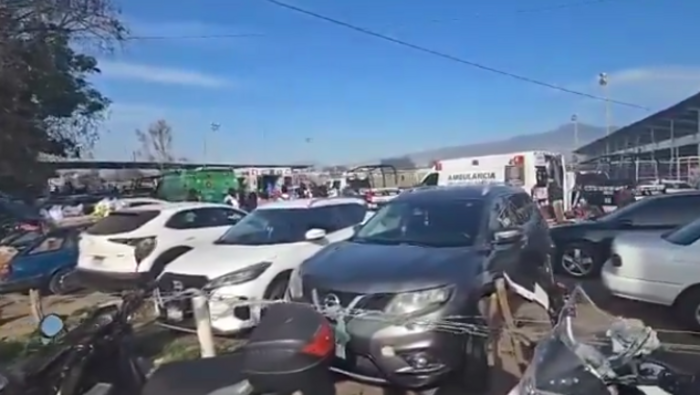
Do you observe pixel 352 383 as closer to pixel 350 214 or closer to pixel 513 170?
pixel 350 214

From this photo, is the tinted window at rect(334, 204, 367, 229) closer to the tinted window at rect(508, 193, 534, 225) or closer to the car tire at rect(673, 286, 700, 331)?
the tinted window at rect(508, 193, 534, 225)

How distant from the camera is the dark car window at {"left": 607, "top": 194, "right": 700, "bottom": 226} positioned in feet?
35.6

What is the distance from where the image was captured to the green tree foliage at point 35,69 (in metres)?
16.3

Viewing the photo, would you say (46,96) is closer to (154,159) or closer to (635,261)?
(635,261)

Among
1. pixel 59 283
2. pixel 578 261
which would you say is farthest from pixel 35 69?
pixel 578 261

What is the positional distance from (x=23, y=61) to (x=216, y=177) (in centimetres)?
1739

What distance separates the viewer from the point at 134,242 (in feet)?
33.0

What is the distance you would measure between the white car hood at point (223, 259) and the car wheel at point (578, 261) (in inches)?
212

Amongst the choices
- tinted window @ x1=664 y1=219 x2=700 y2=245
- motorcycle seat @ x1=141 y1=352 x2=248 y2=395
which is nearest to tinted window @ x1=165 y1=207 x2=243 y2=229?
tinted window @ x1=664 y1=219 x2=700 y2=245

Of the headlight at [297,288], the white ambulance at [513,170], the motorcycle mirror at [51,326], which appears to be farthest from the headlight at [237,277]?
the white ambulance at [513,170]

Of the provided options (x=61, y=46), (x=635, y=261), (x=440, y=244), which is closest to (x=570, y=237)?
(x=635, y=261)

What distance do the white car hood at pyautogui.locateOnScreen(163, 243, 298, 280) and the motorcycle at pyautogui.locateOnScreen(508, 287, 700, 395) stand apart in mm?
5135

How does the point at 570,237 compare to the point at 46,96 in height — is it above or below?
below

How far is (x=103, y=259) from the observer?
33.2 feet
